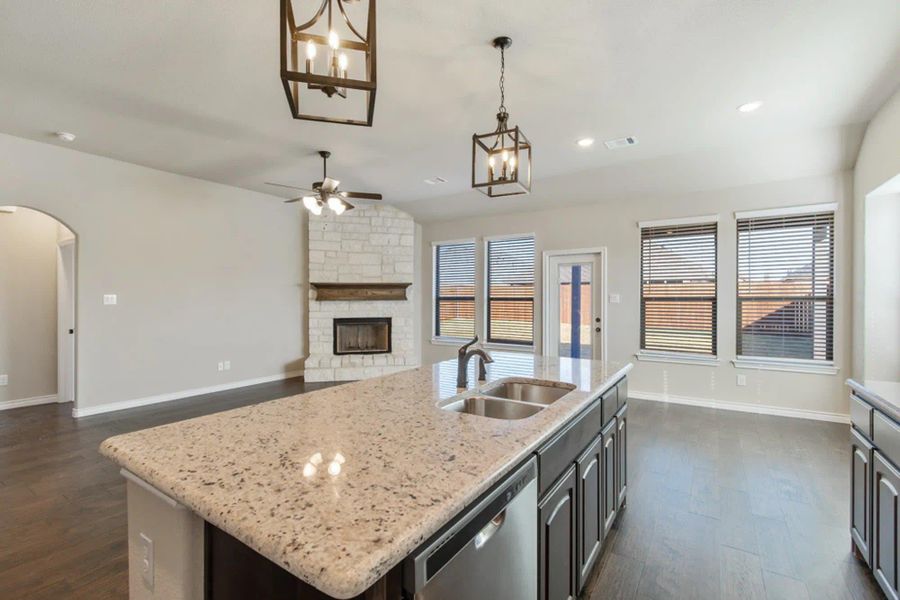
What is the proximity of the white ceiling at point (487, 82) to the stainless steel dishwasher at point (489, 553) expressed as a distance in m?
2.39

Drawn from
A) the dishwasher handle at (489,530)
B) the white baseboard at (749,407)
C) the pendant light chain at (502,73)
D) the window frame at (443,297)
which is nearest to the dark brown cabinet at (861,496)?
the dishwasher handle at (489,530)

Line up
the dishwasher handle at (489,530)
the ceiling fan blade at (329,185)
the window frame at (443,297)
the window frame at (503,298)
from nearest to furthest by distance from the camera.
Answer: the dishwasher handle at (489,530) → the ceiling fan blade at (329,185) → the window frame at (503,298) → the window frame at (443,297)

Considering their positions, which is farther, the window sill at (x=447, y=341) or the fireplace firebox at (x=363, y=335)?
the window sill at (x=447, y=341)

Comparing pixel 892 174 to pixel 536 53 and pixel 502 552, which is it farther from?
pixel 502 552

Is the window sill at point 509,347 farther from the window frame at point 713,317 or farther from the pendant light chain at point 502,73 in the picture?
the pendant light chain at point 502,73

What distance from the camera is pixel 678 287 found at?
521cm

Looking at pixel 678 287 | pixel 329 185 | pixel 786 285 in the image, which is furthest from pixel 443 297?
pixel 786 285

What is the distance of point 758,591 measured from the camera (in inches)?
75.2

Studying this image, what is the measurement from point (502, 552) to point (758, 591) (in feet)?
5.45

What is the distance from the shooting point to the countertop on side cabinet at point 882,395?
161cm

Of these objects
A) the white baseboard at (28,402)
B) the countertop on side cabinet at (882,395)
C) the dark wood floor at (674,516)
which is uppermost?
the countertop on side cabinet at (882,395)

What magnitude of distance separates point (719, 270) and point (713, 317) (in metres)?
0.57

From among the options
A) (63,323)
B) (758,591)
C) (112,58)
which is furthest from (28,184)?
(758,591)

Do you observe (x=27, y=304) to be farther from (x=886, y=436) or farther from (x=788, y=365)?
(x=788, y=365)
